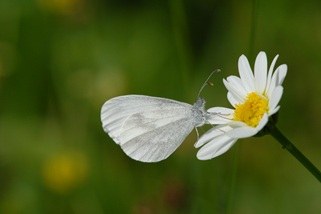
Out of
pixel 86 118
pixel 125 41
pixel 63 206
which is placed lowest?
pixel 63 206

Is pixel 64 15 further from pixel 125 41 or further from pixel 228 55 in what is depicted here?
pixel 228 55

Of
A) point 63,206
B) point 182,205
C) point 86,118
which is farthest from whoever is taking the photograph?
point 86,118

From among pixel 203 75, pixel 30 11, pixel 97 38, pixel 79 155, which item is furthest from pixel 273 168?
pixel 30 11

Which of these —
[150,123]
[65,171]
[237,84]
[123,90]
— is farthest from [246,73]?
[123,90]

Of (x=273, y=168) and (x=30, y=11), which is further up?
(x=30, y=11)

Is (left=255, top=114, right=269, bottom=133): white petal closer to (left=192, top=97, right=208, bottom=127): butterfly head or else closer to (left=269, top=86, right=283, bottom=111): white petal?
(left=269, top=86, right=283, bottom=111): white petal

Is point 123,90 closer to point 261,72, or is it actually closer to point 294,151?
point 261,72

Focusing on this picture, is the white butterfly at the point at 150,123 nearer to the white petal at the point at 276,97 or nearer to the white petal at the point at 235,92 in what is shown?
the white petal at the point at 235,92

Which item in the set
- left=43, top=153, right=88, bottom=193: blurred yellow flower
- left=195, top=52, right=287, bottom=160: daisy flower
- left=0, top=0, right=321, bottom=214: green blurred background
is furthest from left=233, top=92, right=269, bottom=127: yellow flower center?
left=43, top=153, right=88, bottom=193: blurred yellow flower
